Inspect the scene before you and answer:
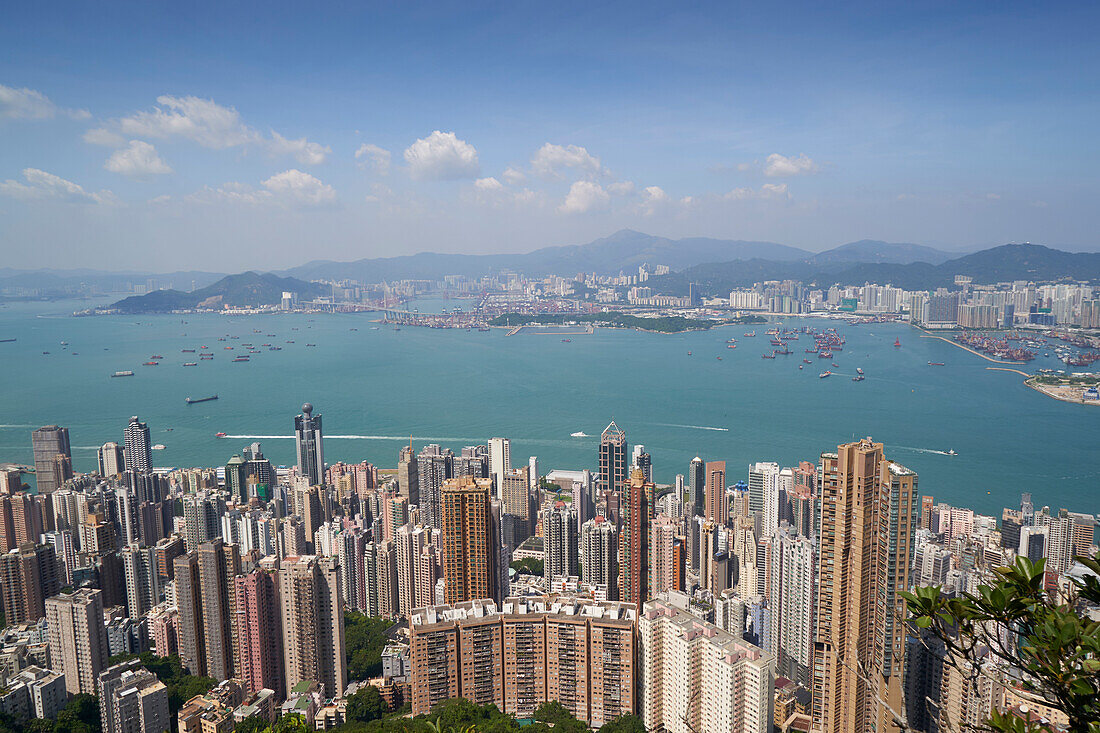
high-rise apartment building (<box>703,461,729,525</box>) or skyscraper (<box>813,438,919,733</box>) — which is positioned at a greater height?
skyscraper (<box>813,438,919,733</box>)

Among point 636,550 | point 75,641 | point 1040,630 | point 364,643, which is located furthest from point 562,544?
point 1040,630

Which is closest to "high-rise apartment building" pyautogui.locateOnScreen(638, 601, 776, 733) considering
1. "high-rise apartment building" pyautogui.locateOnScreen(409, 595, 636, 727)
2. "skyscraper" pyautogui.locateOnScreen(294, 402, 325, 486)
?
"high-rise apartment building" pyautogui.locateOnScreen(409, 595, 636, 727)

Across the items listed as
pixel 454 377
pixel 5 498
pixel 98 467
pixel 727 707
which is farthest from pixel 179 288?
pixel 727 707

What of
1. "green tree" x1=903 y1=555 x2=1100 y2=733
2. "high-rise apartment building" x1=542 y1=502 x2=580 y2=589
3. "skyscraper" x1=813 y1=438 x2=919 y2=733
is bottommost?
"high-rise apartment building" x1=542 y1=502 x2=580 y2=589

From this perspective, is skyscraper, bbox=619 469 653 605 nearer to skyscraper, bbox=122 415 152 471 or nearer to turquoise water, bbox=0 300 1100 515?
turquoise water, bbox=0 300 1100 515

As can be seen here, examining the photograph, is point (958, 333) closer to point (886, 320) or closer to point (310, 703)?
point (886, 320)

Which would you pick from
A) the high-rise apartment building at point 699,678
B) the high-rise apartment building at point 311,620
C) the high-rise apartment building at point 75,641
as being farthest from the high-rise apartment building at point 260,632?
the high-rise apartment building at point 699,678
